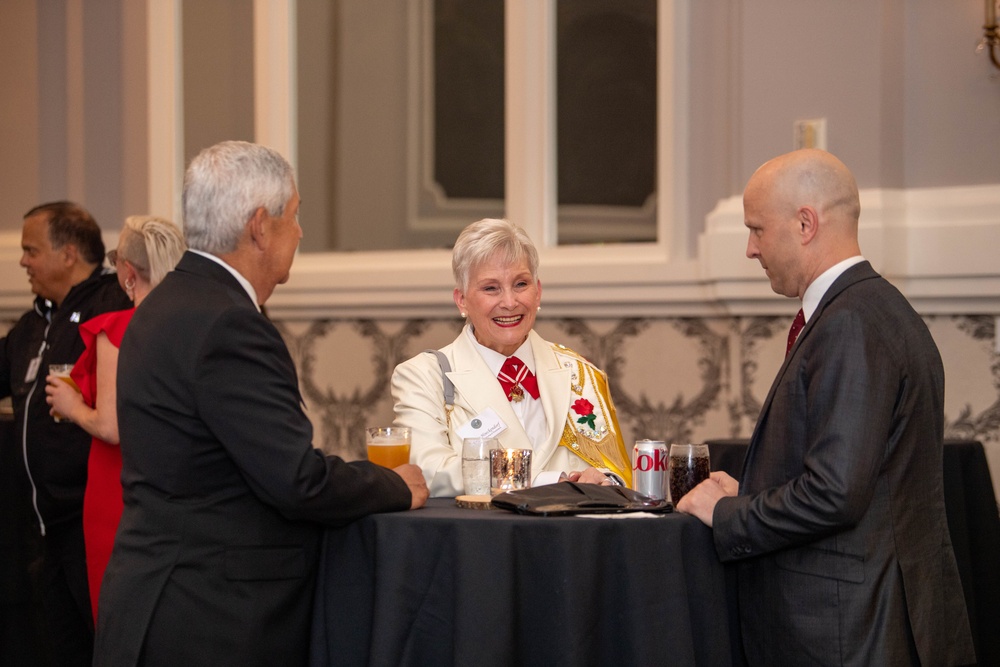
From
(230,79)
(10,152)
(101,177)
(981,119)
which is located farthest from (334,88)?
(981,119)

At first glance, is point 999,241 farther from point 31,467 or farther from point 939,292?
point 31,467

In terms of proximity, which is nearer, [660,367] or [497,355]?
[497,355]

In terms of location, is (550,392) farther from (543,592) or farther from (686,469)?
(543,592)

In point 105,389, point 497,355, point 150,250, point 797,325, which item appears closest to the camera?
point 797,325

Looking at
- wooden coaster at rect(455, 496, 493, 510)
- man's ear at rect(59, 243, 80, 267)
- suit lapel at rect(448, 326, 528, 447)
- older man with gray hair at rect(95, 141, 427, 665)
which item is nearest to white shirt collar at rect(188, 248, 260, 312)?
older man with gray hair at rect(95, 141, 427, 665)

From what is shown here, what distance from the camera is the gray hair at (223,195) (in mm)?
2201

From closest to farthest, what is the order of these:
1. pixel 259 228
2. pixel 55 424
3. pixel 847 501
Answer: pixel 847 501 → pixel 259 228 → pixel 55 424

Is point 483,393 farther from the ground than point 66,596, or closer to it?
farther from the ground

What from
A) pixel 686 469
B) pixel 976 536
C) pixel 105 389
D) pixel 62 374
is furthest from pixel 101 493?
pixel 976 536

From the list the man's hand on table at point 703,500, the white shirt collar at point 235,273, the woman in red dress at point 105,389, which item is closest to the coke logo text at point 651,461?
the man's hand on table at point 703,500

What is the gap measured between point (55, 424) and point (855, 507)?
8.98 feet

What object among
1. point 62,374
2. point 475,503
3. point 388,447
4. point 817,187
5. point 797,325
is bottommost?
point 475,503

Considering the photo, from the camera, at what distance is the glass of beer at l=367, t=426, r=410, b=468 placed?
8.43ft

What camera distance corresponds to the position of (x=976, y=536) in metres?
3.52
